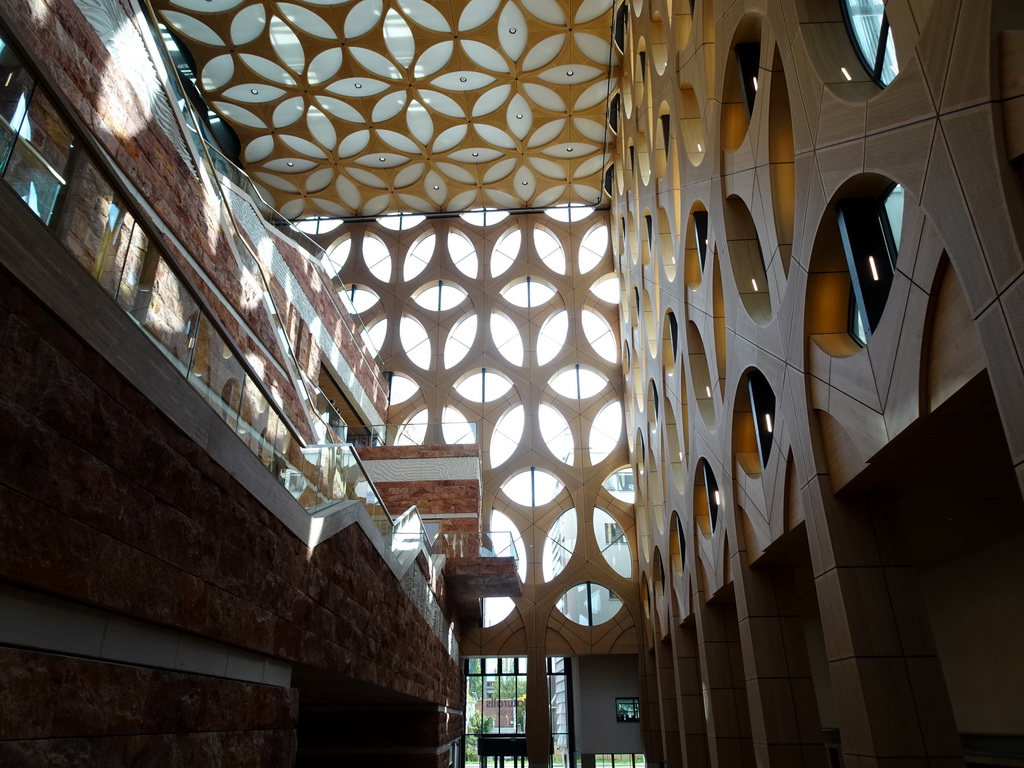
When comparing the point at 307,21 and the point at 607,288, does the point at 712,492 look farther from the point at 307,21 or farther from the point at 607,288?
the point at 307,21

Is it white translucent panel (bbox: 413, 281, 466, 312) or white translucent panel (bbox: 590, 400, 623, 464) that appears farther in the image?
white translucent panel (bbox: 413, 281, 466, 312)

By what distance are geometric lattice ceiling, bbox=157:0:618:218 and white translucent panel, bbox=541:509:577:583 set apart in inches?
590

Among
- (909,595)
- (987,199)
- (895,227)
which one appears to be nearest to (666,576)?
(909,595)

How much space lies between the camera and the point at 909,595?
780 centimetres

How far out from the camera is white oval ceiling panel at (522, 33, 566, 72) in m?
27.3

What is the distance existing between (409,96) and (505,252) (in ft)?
27.6

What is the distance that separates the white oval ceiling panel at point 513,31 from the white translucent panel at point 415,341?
39.6ft

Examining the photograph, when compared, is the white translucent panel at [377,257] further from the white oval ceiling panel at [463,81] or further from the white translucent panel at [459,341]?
the white oval ceiling panel at [463,81]

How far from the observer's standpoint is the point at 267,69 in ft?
93.4

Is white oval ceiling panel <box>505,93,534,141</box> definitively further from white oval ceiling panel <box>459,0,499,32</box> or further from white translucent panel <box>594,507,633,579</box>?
white translucent panel <box>594,507,633,579</box>

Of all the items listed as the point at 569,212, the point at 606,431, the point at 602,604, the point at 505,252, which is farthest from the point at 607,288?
the point at 602,604

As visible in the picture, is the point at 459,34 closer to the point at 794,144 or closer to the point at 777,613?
the point at 794,144

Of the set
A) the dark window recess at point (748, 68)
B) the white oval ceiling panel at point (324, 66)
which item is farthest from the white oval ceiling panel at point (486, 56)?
the dark window recess at point (748, 68)

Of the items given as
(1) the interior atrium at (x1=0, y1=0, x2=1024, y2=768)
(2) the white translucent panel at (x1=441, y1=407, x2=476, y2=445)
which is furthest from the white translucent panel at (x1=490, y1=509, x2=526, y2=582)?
(2) the white translucent panel at (x1=441, y1=407, x2=476, y2=445)
